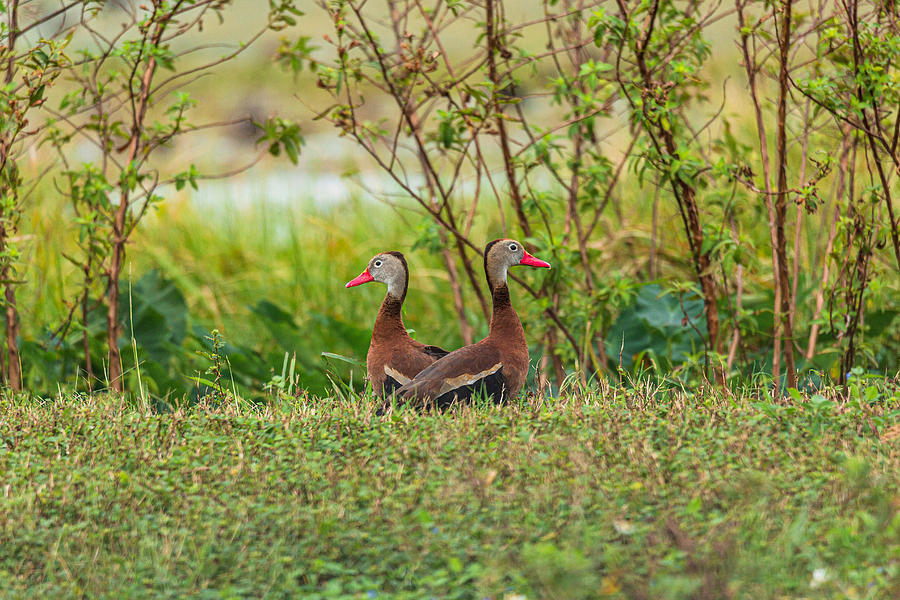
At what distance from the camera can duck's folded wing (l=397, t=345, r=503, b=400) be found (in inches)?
161

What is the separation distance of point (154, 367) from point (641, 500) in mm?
2963

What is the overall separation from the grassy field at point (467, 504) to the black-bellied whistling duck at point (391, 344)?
401 mm

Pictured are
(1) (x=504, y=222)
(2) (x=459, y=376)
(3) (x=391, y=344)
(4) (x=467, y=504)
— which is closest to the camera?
(4) (x=467, y=504)

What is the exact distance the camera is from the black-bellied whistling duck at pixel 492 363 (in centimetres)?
411

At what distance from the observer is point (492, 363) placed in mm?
4199

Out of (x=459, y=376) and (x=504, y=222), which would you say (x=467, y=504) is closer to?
(x=459, y=376)

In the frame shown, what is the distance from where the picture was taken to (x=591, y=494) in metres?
3.09

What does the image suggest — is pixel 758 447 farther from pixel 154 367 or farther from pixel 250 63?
pixel 250 63

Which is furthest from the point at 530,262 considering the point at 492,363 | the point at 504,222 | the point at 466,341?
the point at 466,341

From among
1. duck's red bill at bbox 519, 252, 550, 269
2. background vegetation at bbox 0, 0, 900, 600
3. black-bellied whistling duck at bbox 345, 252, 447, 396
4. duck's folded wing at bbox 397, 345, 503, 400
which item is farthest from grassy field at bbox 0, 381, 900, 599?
duck's red bill at bbox 519, 252, 550, 269

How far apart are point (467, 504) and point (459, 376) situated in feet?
3.63

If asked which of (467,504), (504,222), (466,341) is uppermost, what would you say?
(504,222)

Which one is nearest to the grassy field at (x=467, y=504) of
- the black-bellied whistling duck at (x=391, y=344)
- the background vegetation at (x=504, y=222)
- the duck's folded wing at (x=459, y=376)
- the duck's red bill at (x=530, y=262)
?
the duck's folded wing at (x=459, y=376)

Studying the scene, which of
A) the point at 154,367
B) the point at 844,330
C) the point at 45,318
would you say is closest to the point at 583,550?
the point at 844,330
